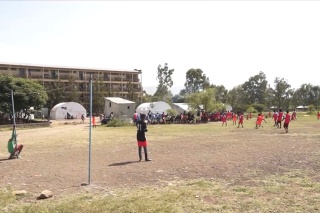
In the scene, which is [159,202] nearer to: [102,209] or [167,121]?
[102,209]

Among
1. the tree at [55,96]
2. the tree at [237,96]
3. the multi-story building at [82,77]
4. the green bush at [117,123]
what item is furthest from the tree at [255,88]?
the green bush at [117,123]

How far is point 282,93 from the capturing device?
90000 millimetres

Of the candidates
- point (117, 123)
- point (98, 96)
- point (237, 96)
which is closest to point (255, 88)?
point (237, 96)

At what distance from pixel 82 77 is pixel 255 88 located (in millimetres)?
Answer: 50479

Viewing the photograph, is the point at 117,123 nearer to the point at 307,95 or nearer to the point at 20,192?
the point at 20,192

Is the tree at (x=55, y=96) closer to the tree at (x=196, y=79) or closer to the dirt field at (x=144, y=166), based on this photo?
the tree at (x=196, y=79)

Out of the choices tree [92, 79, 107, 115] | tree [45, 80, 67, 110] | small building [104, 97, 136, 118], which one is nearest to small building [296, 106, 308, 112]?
tree [92, 79, 107, 115]

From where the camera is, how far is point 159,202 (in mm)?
7508

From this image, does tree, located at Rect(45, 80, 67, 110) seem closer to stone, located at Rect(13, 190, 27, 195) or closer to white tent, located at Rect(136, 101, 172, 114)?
white tent, located at Rect(136, 101, 172, 114)

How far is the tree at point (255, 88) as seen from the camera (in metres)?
98.4

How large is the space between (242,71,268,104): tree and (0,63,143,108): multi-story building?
3207 cm

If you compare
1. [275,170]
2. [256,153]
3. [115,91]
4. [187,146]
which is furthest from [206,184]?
[115,91]

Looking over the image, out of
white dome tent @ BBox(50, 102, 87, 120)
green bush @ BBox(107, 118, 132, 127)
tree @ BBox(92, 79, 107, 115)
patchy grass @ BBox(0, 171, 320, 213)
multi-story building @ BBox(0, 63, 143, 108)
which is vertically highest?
multi-story building @ BBox(0, 63, 143, 108)

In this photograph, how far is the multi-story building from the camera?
75875 mm
